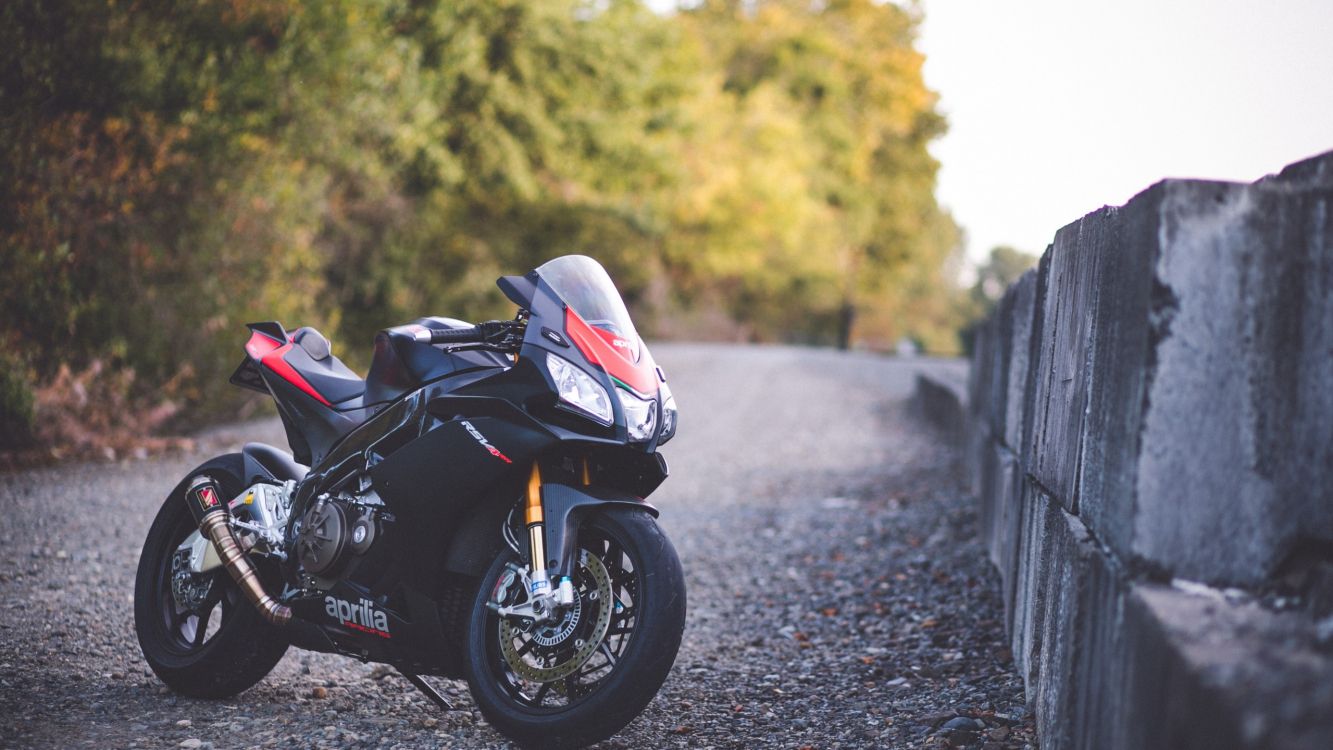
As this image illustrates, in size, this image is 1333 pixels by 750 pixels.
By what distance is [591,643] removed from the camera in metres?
3.36

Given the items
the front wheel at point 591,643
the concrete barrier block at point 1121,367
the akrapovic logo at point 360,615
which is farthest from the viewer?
the akrapovic logo at point 360,615

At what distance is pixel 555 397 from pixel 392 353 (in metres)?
0.82

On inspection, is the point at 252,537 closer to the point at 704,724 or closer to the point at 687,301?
the point at 704,724

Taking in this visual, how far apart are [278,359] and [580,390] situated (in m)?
1.47

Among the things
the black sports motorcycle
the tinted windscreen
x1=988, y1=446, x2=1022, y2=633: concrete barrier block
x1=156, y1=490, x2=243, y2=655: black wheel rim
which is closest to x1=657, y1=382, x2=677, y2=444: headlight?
the black sports motorcycle

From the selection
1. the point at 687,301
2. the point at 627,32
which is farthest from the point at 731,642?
the point at 687,301

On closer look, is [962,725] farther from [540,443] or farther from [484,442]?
[484,442]

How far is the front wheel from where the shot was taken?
127 inches

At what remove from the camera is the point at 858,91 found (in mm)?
47375

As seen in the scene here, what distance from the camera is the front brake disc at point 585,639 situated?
132 inches

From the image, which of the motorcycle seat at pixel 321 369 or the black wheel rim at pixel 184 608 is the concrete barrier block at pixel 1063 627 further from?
the black wheel rim at pixel 184 608

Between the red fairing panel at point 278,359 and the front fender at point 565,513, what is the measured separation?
1.17 metres

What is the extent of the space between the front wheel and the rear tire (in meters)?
1.02

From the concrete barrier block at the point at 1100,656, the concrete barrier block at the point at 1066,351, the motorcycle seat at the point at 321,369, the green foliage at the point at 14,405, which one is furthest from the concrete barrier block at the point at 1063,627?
the green foliage at the point at 14,405
